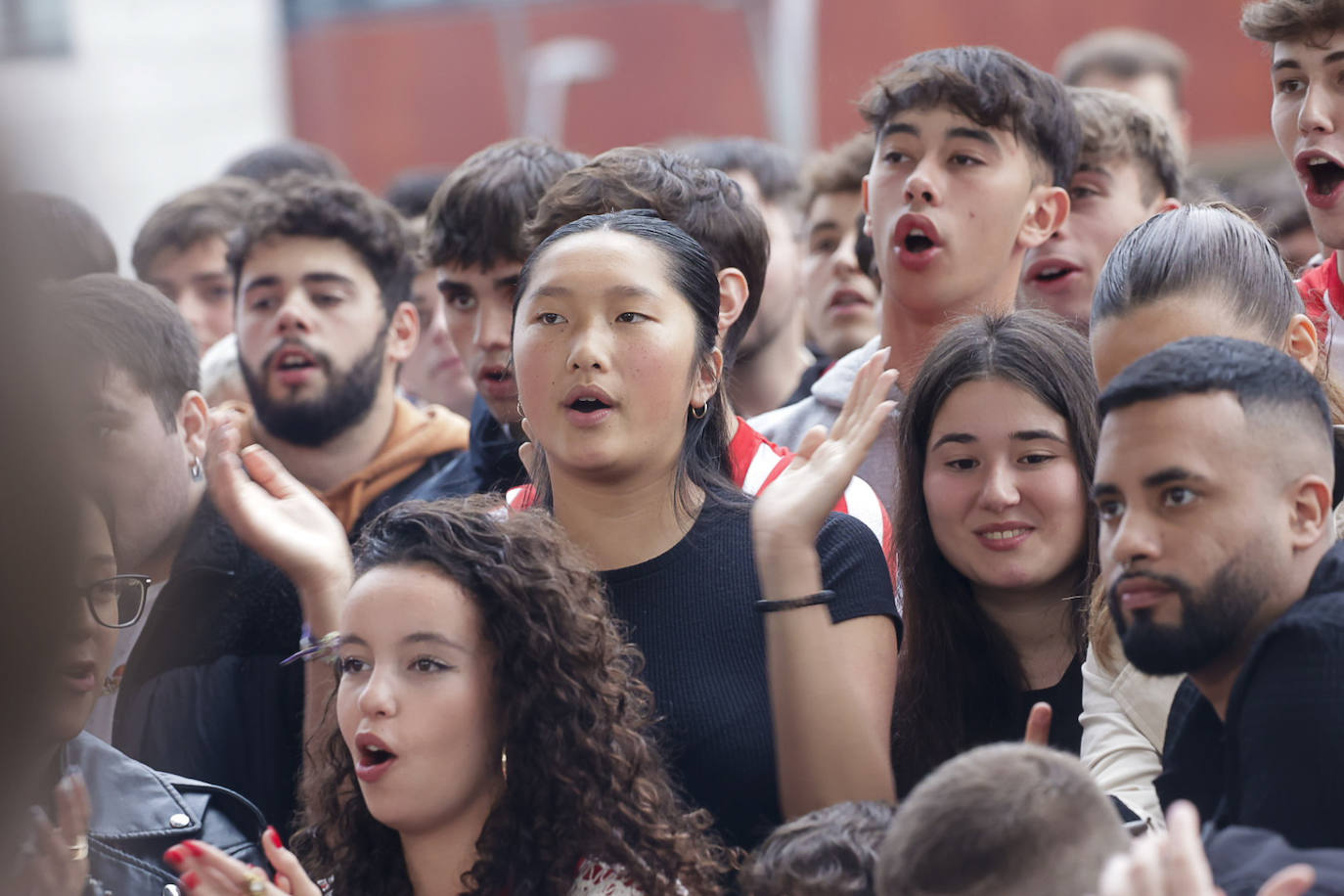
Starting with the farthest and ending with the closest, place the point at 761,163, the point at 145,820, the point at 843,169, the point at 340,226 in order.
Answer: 1. the point at 761,163
2. the point at 843,169
3. the point at 340,226
4. the point at 145,820

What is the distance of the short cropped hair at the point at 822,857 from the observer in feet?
6.89

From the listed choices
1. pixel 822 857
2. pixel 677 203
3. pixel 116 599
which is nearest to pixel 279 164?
pixel 677 203

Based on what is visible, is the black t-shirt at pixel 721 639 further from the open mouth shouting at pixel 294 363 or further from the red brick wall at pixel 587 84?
the red brick wall at pixel 587 84

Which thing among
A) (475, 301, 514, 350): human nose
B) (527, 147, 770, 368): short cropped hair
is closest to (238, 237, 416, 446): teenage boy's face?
(475, 301, 514, 350): human nose

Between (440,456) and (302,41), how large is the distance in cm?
1274

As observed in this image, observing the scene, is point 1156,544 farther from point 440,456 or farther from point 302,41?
point 302,41

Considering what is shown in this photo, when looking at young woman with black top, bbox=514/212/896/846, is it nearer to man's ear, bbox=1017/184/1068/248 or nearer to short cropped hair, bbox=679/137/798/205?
man's ear, bbox=1017/184/1068/248

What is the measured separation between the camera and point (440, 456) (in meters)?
4.14

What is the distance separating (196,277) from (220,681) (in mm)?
2071

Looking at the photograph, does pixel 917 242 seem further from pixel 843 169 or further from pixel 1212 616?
pixel 1212 616

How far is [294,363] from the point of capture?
409cm

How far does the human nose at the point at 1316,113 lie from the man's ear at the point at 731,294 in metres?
1.11

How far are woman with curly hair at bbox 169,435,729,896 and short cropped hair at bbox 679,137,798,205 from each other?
2.84 metres

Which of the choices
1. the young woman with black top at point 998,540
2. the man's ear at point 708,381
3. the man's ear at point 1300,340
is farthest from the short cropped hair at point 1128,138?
the man's ear at point 708,381
